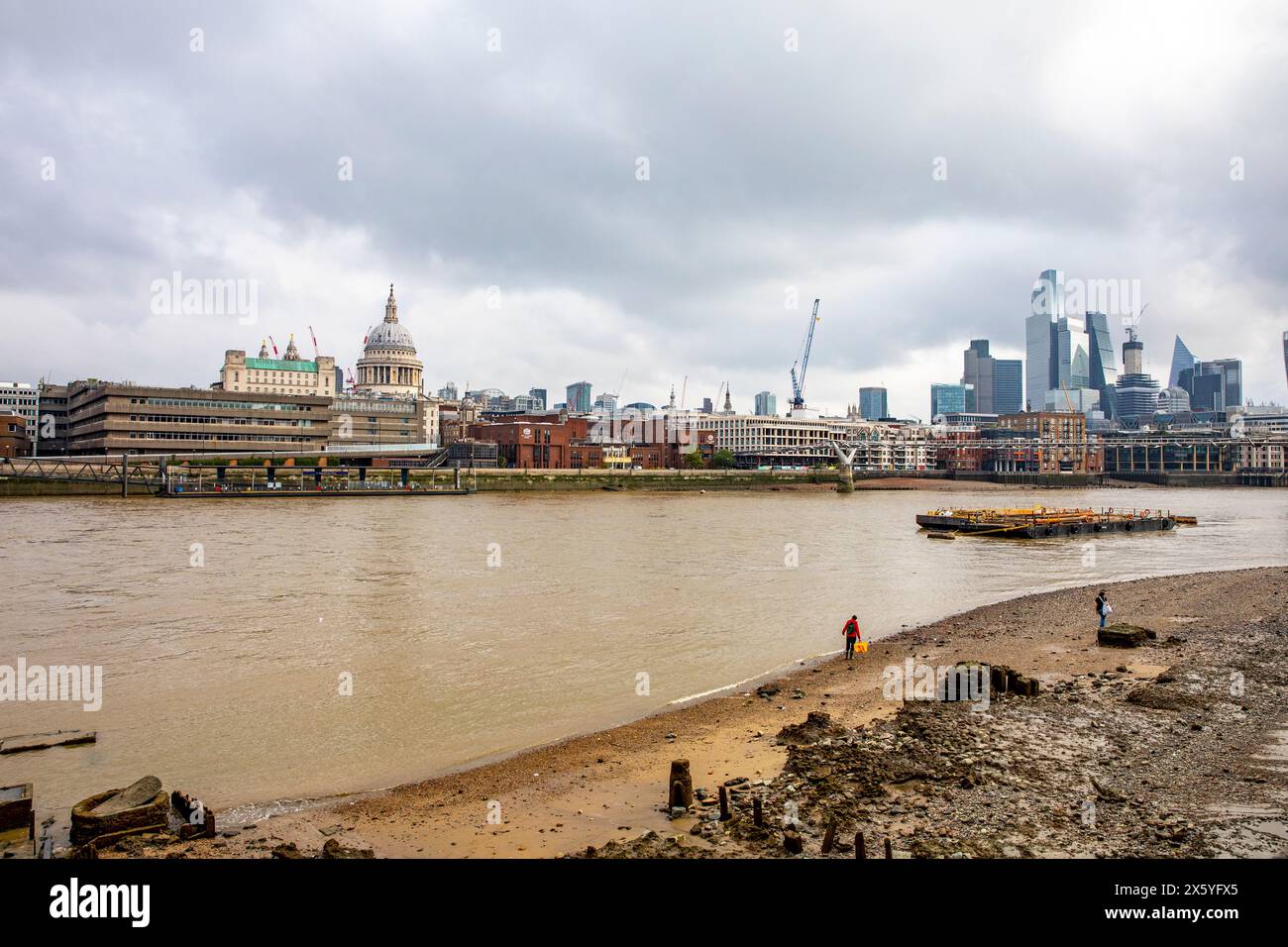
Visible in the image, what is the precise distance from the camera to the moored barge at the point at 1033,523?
55.2 m

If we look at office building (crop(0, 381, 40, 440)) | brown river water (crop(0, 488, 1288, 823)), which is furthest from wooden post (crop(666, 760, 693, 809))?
office building (crop(0, 381, 40, 440))

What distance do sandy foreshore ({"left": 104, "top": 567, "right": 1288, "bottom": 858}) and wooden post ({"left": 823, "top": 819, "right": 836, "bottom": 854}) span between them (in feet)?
0.57

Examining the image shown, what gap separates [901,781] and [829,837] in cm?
271

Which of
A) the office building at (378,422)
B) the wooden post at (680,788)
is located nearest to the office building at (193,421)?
the office building at (378,422)

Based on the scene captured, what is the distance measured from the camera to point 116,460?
9175cm

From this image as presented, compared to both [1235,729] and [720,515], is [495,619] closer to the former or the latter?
[1235,729]

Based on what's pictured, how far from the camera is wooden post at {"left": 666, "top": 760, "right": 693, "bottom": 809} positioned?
1038 cm

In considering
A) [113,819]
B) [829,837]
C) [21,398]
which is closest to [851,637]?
[829,837]

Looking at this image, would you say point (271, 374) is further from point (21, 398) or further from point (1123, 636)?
point (1123, 636)

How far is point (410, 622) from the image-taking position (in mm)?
23672

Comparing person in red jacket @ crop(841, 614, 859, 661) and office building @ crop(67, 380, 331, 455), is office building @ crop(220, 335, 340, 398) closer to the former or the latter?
office building @ crop(67, 380, 331, 455)

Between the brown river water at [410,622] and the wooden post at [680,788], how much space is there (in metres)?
4.07

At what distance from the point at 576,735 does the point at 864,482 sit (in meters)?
145

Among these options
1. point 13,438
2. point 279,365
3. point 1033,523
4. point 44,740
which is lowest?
point 1033,523
